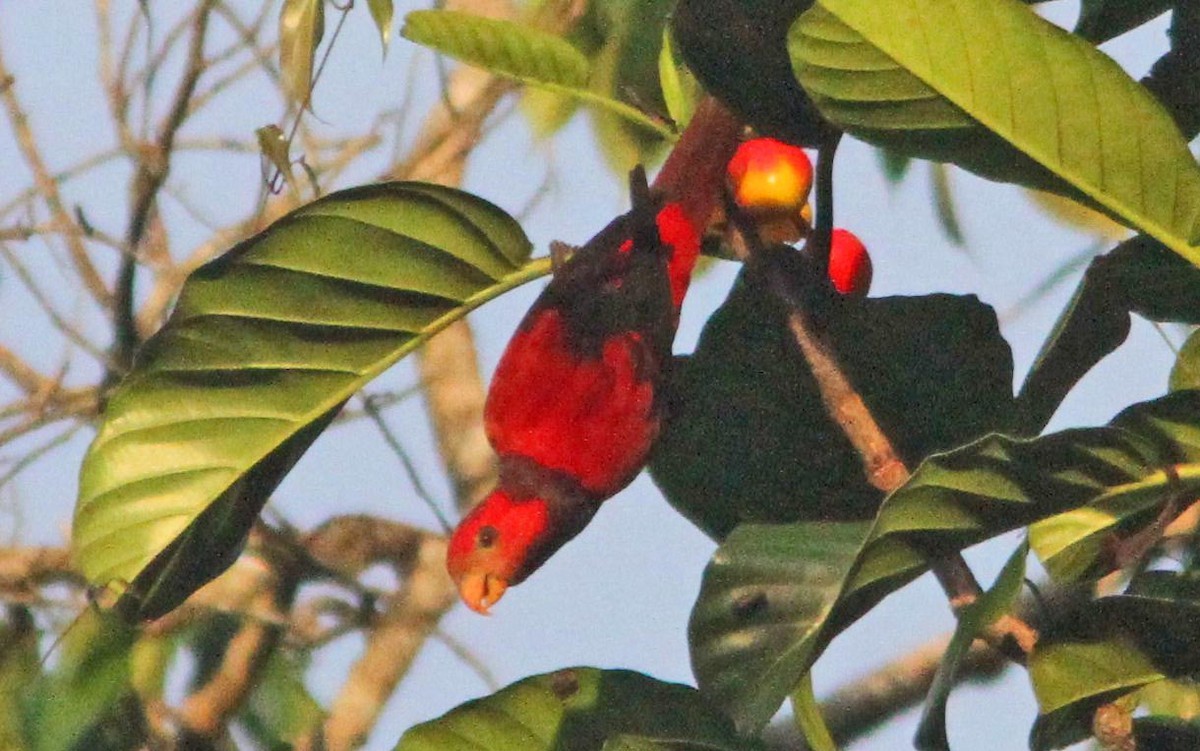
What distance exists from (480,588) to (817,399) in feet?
2.72

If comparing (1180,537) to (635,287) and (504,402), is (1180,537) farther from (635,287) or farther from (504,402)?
(504,402)

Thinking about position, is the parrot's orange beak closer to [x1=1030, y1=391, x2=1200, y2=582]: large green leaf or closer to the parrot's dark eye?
the parrot's dark eye

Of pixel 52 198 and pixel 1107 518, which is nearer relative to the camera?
pixel 1107 518

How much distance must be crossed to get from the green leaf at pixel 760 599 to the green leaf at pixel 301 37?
543 mm

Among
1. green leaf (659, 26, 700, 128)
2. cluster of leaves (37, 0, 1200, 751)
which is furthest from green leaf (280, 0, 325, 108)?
green leaf (659, 26, 700, 128)

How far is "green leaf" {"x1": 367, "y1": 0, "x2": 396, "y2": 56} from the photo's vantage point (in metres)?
1.14

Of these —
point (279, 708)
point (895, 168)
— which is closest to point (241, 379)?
point (895, 168)

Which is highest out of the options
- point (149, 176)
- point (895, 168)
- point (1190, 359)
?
point (149, 176)

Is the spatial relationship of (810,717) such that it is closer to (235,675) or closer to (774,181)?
(774,181)

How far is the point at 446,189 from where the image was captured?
1.10 metres

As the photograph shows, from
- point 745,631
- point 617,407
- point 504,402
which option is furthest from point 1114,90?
point 504,402

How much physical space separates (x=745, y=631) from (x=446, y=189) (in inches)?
17.0

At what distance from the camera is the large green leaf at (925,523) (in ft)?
2.43

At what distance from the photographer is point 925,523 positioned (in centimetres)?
75
